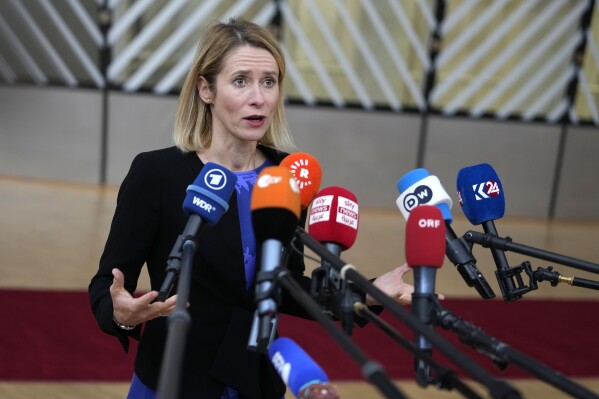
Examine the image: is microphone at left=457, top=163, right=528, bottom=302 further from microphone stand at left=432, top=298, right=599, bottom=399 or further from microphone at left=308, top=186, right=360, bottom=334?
microphone stand at left=432, top=298, right=599, bottom=399

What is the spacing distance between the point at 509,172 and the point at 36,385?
17.8 ft

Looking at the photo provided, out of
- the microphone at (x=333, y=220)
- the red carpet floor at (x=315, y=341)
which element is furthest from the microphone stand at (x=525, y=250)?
the red carpet floor at (x=315, y=341)

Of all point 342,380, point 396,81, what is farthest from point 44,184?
point 342,380

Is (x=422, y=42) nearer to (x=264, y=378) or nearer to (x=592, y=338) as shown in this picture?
(x=592, y=338)

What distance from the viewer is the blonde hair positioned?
1.56 metres

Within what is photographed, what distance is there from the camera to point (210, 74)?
160 centimetres

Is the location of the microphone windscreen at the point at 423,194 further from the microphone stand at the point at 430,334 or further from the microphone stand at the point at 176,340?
the microphone stand at the point at 176,340

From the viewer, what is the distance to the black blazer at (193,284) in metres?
1.47

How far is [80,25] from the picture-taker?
23.1ft

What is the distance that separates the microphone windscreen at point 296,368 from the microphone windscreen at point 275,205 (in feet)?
0.49

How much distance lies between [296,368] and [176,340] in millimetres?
191

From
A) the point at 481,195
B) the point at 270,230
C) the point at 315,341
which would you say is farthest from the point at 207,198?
the point at 315,341

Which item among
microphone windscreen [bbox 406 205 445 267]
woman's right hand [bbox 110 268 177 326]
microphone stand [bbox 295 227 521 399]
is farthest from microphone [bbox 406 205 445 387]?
woman's right hand [bbox 110 268 177 326]

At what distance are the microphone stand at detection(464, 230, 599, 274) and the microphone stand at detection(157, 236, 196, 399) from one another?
1.84 ft
